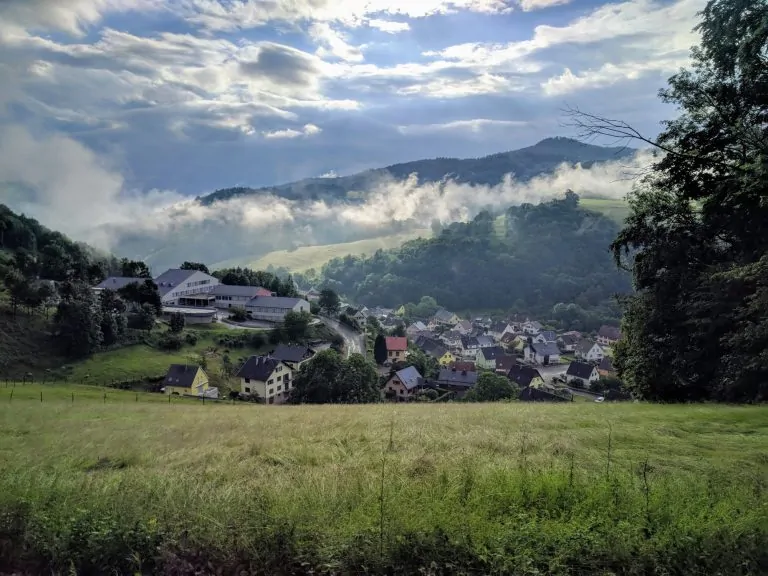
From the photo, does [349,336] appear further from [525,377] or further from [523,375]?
[525,377]

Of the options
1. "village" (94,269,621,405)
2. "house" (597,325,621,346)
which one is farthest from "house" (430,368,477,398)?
"house" (597,325,621,346)

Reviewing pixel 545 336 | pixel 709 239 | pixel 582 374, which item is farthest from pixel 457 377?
pixel 545 336

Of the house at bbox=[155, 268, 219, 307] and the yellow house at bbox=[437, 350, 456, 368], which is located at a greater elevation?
the house at bbox=[155, 268, 219, 307]

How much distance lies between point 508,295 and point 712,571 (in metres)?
163

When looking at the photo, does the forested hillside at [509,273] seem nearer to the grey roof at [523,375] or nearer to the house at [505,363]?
the house at [505,363]

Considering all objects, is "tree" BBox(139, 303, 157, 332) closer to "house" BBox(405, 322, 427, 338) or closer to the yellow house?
the yellow house

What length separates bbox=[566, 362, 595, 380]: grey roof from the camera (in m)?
69.1

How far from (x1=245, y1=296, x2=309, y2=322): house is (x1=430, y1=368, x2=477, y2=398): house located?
2446 cm

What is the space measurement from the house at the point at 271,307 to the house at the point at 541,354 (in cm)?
4006

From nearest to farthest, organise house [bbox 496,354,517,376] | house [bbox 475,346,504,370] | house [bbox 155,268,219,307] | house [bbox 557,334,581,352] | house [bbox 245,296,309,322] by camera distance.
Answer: house [bbox 245,296,309,322]
house [bbox 496,354,517,376]
house [bbox 155,268,219,307]
house [bbox 475,346,504,370]
house [bbox 557,334,581,352]

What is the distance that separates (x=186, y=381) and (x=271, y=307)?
34278 mm

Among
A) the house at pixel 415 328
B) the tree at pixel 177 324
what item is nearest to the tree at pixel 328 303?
the house at pixel 415 328

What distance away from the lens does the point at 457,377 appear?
2453 inches

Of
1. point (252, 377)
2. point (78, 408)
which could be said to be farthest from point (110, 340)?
point (78, 408)
